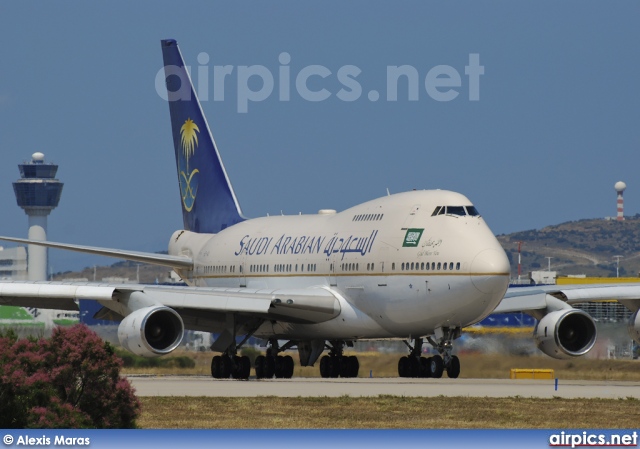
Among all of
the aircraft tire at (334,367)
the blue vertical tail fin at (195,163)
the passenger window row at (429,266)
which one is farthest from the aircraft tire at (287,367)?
the blue vertical tail fin at (195,163)

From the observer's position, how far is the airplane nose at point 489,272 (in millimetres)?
32312

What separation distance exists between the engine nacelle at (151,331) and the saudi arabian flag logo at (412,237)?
5.97 metres

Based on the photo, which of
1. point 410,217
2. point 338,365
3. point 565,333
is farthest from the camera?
point 338,365

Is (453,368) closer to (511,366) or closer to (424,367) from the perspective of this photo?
(424,367)

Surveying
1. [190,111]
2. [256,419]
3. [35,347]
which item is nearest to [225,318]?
A: [190,111]

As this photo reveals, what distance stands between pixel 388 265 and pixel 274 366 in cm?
583

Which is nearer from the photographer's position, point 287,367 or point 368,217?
point 368,217

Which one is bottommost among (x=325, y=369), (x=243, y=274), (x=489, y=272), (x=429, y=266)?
(x=325, y=369)

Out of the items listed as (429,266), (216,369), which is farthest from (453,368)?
(216,369)

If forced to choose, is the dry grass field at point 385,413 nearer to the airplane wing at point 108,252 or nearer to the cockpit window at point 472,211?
the cockpit window at point 472,211

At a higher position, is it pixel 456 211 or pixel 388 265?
pixel 456 211

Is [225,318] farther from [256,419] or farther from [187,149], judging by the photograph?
[256,419]

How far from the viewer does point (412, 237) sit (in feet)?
112

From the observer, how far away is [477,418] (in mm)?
21906
